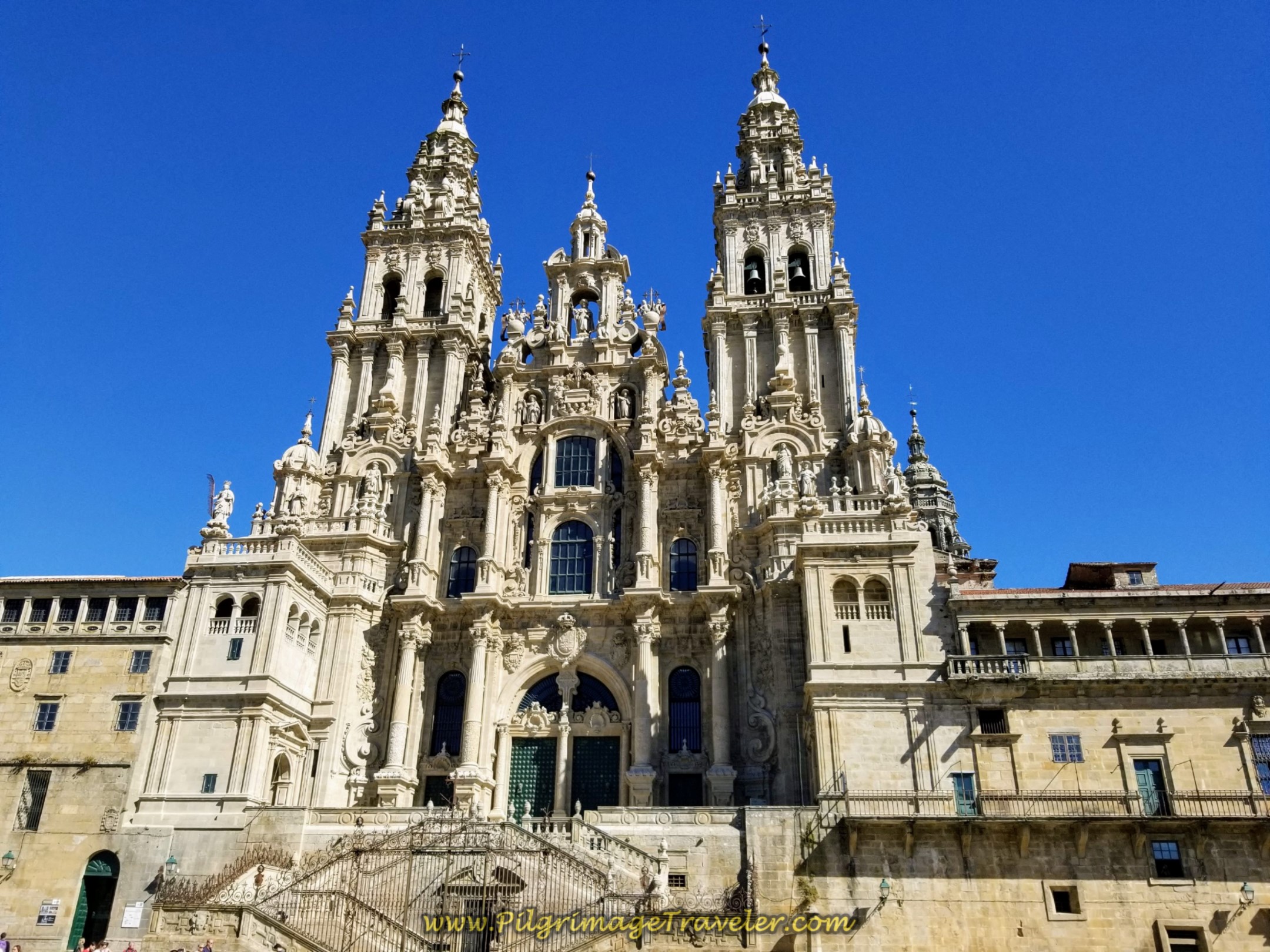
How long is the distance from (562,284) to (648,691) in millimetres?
20775

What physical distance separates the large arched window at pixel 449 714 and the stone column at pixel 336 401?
40.0 ft

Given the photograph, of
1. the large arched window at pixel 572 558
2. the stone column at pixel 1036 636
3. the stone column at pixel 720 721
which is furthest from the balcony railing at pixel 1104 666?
the large arched window at pixel 572 558

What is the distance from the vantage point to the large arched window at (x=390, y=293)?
53062 millimetres

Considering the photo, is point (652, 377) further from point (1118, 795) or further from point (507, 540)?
point (1118, 795)

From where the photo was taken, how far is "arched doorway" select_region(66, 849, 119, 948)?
1337 inches

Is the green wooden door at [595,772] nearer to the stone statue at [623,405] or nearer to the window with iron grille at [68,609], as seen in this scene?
the stone statue at [623,405]

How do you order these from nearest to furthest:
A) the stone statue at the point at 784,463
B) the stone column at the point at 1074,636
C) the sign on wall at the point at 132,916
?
the sign on wall at the point at 132,916, the stone column at the point at 1074,636, the stone statue at the point at 784,463

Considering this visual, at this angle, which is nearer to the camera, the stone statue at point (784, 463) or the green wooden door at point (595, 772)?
the green wooden door at point (595, 772)

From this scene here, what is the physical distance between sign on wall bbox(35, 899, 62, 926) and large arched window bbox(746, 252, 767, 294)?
36250 millimetres

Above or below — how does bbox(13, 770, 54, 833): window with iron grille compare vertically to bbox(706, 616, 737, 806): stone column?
below

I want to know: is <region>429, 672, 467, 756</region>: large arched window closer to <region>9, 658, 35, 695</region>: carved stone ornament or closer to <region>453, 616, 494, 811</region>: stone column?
<region>453, 616, 494, 811</region>: stone column

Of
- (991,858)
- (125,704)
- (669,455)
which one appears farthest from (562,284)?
(991,858)

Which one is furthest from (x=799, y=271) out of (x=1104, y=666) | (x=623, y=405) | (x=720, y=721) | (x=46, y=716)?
(x=46, y=716)

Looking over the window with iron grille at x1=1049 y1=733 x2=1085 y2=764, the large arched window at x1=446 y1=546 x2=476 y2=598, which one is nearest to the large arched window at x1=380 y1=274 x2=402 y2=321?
the large arched window at x1=446 y1=546 x2=476 y2=598
